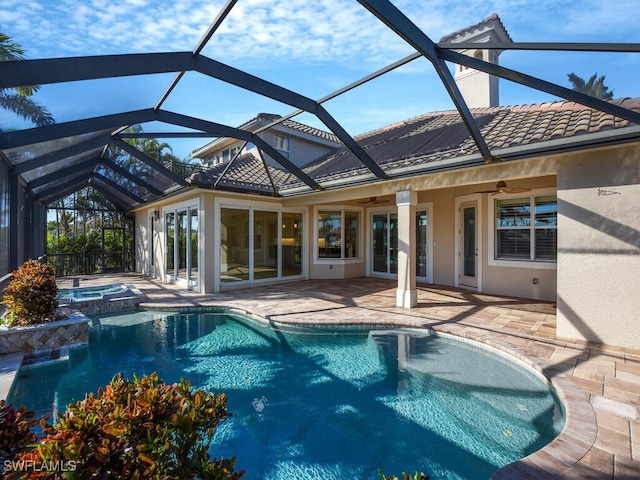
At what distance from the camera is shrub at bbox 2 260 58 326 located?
265 inches

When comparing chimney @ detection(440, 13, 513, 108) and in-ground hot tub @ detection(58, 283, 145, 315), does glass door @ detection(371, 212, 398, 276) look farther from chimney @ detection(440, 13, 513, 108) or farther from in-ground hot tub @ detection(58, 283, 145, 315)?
in-ground hot tub @ detection(58, 283, 145, 315)

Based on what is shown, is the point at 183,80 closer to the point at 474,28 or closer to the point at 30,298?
the point at 30,298

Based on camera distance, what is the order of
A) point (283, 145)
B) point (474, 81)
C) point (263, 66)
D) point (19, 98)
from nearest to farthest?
point (19, 98), point (263, 66), point (474, 81), point (283, 145)

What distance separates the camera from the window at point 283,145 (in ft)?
54.9

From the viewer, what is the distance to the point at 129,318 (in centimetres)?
972

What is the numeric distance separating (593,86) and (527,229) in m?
5.83

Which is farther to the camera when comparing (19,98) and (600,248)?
(600,248)

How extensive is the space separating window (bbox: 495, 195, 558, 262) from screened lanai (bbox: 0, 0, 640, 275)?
10.2ft

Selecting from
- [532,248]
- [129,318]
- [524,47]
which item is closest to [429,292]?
[532,248]

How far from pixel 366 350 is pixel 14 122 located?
8.36m

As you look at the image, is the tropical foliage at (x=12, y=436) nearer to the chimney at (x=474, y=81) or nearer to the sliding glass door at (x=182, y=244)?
the sliding glass door at (x=182, y=244)

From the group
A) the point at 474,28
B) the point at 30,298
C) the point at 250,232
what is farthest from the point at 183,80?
the point at 474,28

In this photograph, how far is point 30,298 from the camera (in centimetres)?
680

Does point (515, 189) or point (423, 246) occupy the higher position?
point (515, 189)
